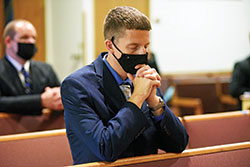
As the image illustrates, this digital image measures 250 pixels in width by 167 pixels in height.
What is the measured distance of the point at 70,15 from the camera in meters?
5.70

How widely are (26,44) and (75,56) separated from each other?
2.86 meters

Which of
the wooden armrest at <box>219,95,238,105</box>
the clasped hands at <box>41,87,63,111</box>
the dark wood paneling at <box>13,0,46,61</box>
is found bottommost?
the wooden armrest at <box>219,95,238,105</box>

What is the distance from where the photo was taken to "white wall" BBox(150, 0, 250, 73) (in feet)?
20.3

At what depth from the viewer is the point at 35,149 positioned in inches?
72.5

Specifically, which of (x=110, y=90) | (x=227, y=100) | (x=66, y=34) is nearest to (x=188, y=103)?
(x=227, y=100)

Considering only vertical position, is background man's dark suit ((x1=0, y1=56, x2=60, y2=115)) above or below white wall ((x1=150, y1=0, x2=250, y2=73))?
below

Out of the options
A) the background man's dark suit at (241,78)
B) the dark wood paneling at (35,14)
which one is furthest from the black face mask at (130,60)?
the dark wood paneling at (35,14)

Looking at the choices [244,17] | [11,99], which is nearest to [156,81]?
[11,99]

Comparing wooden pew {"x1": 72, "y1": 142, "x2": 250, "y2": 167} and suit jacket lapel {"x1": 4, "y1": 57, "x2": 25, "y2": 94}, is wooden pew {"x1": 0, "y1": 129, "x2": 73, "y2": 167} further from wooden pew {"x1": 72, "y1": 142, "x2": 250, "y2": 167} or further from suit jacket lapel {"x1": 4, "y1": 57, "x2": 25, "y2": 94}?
suit jacket lapel {"x1": 4, "y1": 57, "x2": 25, "y2": 94}

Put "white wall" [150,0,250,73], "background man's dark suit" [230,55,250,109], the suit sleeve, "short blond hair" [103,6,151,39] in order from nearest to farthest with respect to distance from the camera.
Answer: the suit sleeve → "short blond hair" [103,6,151,39] → "background man's dark suit" [230,55,250,109] → "white wall" [150,0,250,73]

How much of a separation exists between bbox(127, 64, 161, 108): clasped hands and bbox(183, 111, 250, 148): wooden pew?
0.77 meters

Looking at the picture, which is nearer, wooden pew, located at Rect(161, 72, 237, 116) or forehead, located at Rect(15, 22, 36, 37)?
forehead, located at Rect(15, 22, 36, 37)

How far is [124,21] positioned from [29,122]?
1.44 meters

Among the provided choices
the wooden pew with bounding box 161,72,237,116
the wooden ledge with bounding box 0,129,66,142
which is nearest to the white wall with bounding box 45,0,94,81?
the wooden pew with bounding box 161,72,237,116
